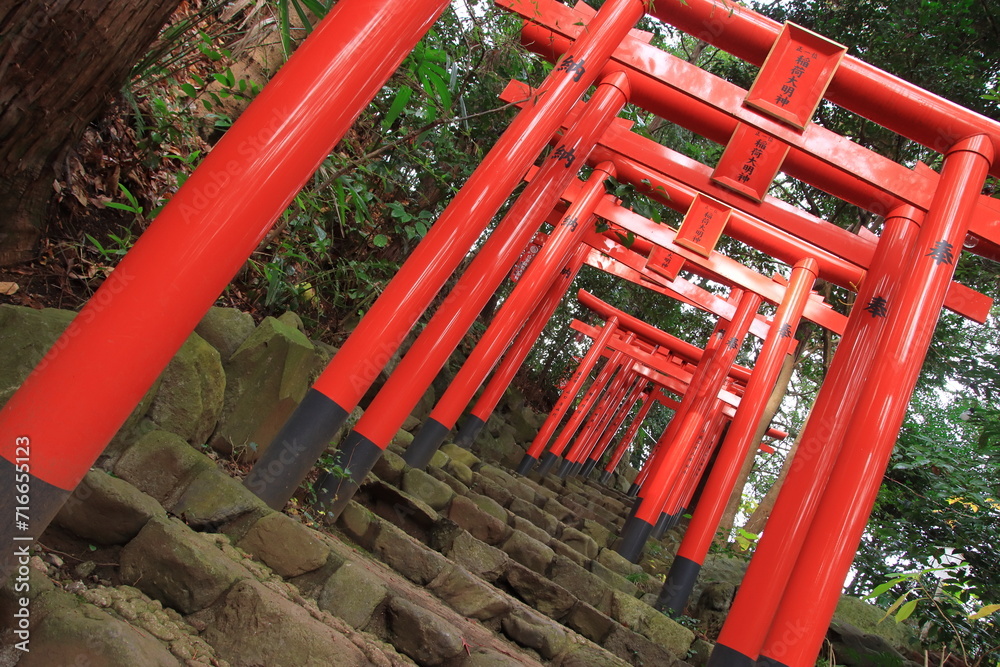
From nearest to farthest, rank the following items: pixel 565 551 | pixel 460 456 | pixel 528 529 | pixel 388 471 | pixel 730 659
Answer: pixel 730 659 → pixel 388 471 → pixel 528 529 → pixel 565 551 → pixel 460 456

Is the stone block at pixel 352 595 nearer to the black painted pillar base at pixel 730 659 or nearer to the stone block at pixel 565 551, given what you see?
the black painted pillar base at pixel 730 659

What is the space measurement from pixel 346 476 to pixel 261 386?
77cm

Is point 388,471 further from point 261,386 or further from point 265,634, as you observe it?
point 265,634

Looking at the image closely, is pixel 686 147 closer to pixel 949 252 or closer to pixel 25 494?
pixel 949 252

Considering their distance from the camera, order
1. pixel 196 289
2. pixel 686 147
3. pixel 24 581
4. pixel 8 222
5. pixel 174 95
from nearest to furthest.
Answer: pixel 24 581
pixel 196 289
pixel 8 222
pixel 174 95
pixel 686 147

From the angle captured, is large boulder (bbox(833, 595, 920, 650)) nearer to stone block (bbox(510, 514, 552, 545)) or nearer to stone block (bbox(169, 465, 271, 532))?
stone block (bbox(510, 514, 552, 545))

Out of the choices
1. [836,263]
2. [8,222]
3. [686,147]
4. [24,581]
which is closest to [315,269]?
[8,222]

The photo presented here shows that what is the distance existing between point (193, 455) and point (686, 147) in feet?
34.9

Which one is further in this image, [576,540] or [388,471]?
→ [576,540]

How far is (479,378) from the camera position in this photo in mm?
7648

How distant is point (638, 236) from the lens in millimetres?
9633

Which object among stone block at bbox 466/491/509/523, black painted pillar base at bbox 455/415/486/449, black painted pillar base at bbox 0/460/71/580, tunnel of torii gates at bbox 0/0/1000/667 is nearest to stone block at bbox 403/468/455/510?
stone block at bbox 466/491/509/523

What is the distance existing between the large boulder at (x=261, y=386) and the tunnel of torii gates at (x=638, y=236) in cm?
23

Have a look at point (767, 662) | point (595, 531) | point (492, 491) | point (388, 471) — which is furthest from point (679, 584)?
point (388, 471)
